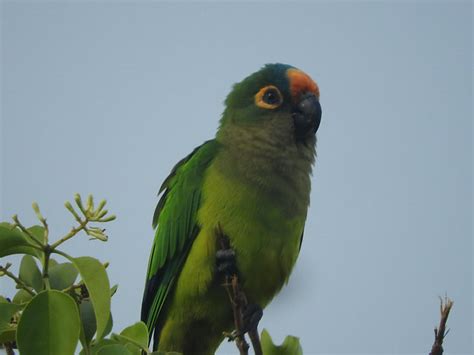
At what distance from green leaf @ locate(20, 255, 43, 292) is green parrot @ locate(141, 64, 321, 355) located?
1555 mm

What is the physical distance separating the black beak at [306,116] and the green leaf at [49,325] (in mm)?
2749

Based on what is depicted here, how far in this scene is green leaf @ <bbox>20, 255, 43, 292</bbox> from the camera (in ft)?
7.74

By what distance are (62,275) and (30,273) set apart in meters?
0.13

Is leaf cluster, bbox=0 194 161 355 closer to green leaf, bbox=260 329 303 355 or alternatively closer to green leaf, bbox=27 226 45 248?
green leaf, bbox=27 226 45 248

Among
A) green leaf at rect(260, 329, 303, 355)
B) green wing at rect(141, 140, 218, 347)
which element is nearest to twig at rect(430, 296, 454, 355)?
green leaf at rect(260, 329, 303, 355)

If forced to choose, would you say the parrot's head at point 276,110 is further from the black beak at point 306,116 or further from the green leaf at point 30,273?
the green leaf at point 30,273

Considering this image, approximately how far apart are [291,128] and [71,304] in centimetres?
270

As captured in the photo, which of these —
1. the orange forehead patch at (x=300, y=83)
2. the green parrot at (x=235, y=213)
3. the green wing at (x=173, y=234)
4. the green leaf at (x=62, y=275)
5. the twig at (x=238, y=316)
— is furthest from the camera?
the orange forehead patch at (x=300, y=83)

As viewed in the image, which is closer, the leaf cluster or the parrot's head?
the leaf cluster

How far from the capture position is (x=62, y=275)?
2.46 metres

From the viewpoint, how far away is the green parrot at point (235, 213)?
3.86 m

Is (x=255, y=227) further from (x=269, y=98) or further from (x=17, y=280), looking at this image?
(x=17, y=280)

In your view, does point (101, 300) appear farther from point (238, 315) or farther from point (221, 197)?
point (221, 197)

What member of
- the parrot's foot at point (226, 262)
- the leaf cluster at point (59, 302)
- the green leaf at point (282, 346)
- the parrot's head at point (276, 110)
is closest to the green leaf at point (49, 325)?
the leaf cluster at point (59, 302)
